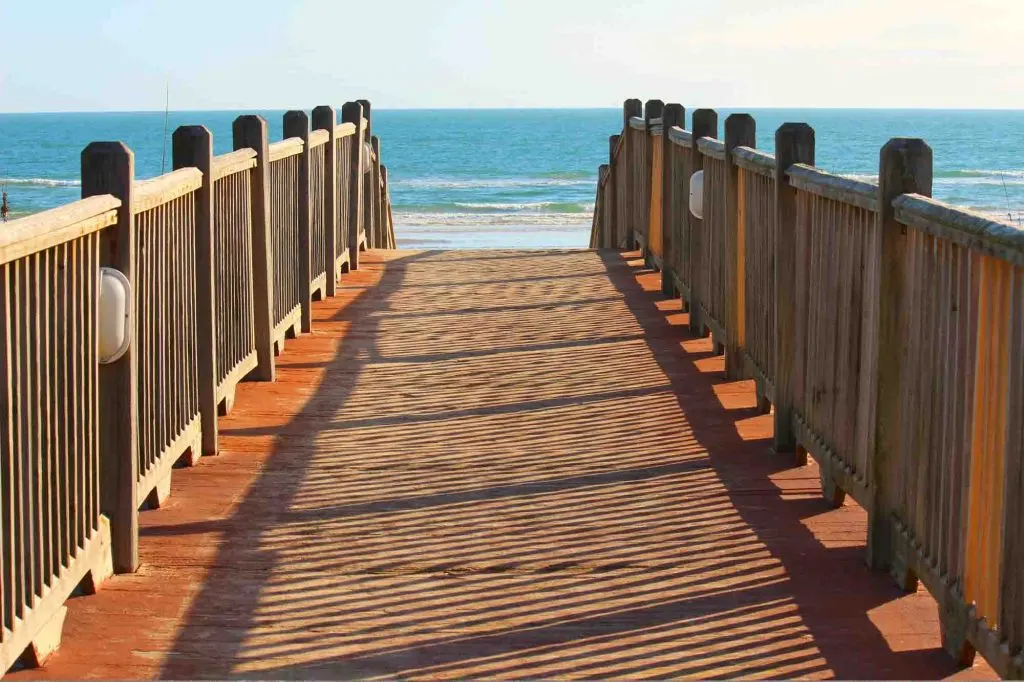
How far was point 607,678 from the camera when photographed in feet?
12.6

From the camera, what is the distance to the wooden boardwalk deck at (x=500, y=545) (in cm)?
404

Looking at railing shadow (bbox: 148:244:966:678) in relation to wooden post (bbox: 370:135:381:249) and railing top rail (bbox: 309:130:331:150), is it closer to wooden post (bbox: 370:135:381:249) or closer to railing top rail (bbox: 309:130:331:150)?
railing top rail (bbox: 309:130:331:150)

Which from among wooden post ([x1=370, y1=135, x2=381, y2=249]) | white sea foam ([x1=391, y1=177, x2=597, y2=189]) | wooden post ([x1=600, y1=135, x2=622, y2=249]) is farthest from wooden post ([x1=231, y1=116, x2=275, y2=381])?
white sea foam ([x1=391, y1=177, x2=597, y2=189])

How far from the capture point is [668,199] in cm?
1080

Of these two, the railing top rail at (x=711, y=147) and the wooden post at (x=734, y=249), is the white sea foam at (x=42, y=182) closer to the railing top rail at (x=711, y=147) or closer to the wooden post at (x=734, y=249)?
the railing top rail at (x=711, y=147)

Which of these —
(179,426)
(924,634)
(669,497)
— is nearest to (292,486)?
(179,426)

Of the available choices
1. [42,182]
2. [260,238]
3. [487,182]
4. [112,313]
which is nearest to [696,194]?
[260,238]

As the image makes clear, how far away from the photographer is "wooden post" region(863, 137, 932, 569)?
448cm

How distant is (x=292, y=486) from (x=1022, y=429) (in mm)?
3376

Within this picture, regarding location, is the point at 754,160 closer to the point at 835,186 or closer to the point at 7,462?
the point at 835,186

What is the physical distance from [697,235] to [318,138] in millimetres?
3099

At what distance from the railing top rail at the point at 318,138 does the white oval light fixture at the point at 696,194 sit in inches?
111

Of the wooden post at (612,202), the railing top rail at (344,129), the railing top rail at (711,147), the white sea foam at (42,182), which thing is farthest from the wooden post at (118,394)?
the white sea foam at (42,182)

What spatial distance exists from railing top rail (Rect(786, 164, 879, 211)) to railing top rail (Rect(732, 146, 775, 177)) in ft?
1.17
